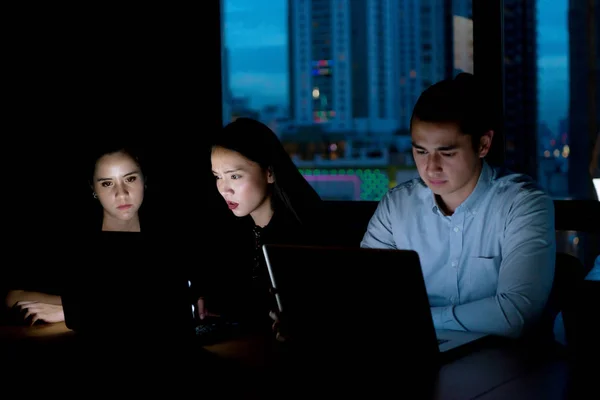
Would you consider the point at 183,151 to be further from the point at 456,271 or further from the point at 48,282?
the point at 456,271

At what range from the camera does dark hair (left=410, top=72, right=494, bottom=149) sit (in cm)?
222

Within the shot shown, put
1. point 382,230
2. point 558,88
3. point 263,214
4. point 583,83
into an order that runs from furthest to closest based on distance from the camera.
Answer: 1. point 583,83
2. point 558,88
3. point 263,214
4. point 382,230

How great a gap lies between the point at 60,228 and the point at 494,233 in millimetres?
2472

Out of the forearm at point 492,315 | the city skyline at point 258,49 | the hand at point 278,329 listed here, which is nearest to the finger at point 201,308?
the hand at point 278,329

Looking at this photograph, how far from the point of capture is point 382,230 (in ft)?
8.50

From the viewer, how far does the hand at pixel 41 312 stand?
2.39 meters

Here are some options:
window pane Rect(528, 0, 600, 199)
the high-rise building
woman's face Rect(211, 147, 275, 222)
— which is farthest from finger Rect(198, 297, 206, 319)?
the high-rise building

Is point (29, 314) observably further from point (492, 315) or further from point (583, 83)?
point (583, 83)

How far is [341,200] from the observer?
146 inches

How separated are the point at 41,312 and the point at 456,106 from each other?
1.51 meters

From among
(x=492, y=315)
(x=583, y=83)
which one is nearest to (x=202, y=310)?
(x=492, y=315)

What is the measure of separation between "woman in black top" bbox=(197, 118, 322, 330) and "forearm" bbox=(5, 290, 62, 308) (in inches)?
20.4

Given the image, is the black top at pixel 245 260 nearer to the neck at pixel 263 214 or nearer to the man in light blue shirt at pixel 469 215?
the neck at pixel 263 214

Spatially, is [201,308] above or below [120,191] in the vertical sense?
below
